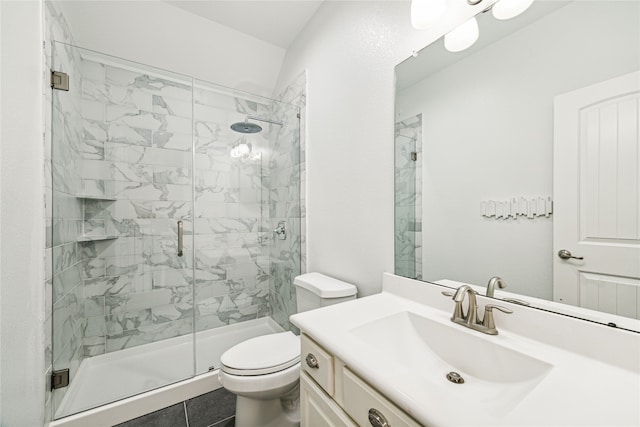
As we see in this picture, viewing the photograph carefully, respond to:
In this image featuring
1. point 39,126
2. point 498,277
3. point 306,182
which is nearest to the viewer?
point 498,277

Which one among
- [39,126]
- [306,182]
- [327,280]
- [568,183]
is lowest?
[327,280]

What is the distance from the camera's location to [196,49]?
205 cm

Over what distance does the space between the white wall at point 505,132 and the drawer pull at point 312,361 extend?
586mm

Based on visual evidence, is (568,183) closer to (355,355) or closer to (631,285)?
(631,285)

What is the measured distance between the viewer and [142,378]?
167 centimetres

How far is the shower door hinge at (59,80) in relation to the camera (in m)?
1.33

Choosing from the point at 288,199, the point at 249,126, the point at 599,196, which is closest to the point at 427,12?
the point at 599,196

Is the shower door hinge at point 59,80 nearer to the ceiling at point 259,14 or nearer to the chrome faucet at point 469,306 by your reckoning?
the ceiling at point 259,14

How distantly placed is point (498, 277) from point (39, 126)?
2022 millimetres

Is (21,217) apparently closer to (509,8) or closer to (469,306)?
(469,306)

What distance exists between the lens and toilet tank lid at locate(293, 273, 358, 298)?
1.38m

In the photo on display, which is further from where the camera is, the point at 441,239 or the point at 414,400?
the point at 441,239

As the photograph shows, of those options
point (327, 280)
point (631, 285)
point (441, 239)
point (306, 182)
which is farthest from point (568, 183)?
point (306, 182)

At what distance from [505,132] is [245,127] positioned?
76.1 inches
